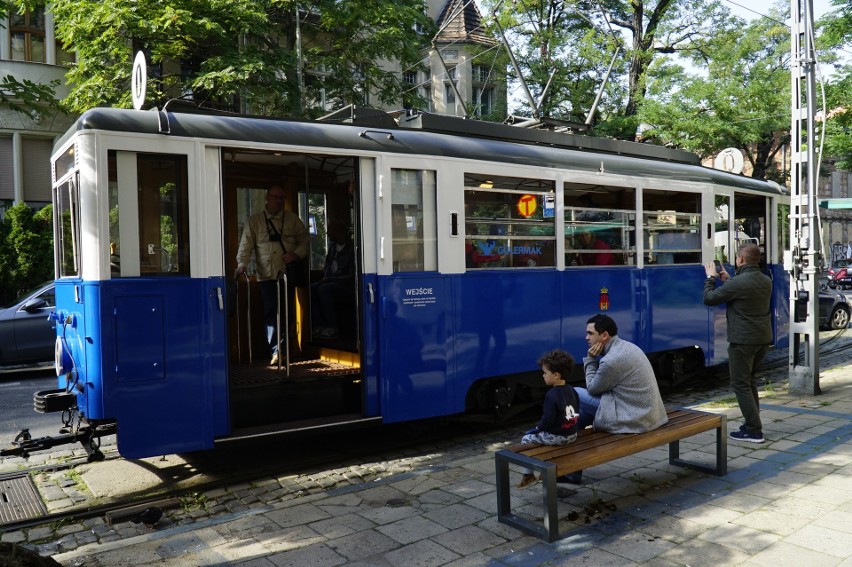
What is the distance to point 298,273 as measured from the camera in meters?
7.97

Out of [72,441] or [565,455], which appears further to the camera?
[72,441]

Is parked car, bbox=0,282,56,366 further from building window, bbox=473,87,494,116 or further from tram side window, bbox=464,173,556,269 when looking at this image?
building window, bbox=473,87,494,116

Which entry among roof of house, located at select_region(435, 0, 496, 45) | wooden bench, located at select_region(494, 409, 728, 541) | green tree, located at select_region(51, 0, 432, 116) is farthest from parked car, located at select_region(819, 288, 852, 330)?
roof of house, located at select_region(435, 0, 496, 45)

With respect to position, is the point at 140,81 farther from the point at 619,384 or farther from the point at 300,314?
the point at 619,384

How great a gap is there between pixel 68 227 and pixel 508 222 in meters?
4.14

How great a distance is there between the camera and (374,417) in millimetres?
6430

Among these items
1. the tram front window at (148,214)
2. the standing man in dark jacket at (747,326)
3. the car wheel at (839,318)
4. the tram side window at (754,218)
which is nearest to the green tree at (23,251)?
the tram front window at (148,214)

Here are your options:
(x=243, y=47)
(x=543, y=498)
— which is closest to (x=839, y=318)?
(x=243, y=47)

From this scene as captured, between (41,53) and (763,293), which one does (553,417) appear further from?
(41,53)

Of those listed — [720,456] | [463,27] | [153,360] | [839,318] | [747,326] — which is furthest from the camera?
[463,27]

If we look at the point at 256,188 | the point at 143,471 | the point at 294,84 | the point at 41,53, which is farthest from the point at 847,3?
the point at 41,53

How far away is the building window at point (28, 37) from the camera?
61.5 feet

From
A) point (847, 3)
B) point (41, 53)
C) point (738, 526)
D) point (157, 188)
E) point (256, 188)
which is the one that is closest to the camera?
point (738, 526)

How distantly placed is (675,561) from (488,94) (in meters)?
25.5
